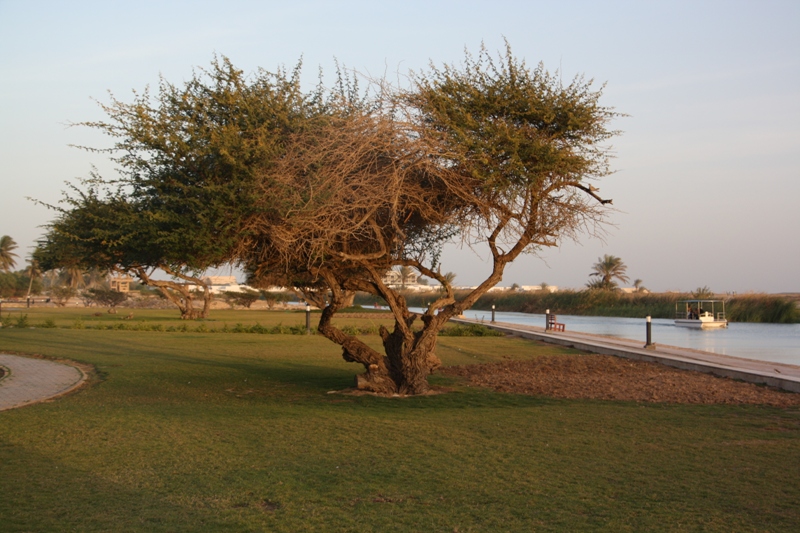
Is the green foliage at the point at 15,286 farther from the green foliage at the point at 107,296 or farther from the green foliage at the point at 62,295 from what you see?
the green foliage at the point at 107,296

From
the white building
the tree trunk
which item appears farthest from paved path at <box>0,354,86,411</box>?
the tree trunk

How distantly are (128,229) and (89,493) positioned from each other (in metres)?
6.11

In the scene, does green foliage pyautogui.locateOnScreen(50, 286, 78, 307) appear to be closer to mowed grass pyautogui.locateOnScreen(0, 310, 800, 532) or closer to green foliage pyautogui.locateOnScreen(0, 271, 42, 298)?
green foliage pyautogui.locateOnScreen(0, 271, 42, 298)

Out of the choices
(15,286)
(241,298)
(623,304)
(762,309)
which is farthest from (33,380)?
(15,286)

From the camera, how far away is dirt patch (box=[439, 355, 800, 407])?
1305cm

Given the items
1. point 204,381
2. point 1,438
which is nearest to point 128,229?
point 1,438

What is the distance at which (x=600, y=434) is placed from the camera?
30.9ft

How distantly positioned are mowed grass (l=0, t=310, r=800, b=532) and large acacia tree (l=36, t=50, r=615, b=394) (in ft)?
8.76

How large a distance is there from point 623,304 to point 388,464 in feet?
223

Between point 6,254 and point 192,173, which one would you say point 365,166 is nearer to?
point 192,173

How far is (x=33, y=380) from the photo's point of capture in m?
15.3

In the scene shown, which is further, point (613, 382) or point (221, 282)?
point (221, 282)

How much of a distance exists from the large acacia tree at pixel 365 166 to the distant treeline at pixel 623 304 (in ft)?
104

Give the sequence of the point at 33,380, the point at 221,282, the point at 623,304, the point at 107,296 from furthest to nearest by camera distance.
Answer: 1. the point at 221,282
2. the point at 623,304
3. the point at 107,296
4. the point at 33,380
